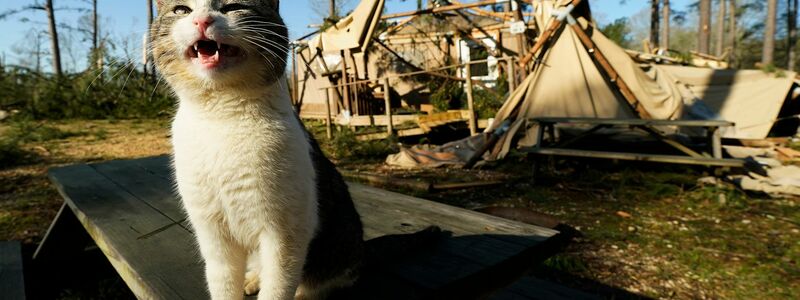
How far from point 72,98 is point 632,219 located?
11.7 metres

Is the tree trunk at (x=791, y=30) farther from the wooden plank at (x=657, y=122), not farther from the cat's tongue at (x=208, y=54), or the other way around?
the cat's tongue at (x=208, y=54)

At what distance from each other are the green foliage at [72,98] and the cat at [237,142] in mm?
6668

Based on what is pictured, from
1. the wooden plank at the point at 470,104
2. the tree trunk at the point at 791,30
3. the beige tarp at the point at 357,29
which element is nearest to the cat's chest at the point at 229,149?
the beige tarp at the point at 357,29

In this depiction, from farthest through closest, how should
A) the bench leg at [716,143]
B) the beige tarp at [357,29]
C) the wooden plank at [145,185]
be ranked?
the beige tarp at [357,29] → the bench leg at [716,143] → the wooden plank at [145,185]

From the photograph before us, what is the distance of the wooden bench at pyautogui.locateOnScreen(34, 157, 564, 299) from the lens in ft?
4.42

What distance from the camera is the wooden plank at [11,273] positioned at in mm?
1919

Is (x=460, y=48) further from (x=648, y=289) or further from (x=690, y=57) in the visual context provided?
(x=648, y=289)

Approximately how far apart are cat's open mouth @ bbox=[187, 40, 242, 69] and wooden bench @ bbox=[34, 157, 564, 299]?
69 centimetres

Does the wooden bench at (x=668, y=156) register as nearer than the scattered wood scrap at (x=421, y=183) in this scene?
Yes

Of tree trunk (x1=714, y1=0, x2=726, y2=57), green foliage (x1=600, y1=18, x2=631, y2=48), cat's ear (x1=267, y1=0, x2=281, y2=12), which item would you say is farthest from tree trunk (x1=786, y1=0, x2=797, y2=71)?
cat's ear (x1=267, y1=0, x2=281, y2=12)

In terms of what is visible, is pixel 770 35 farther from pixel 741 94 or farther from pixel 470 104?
pixel 470 104

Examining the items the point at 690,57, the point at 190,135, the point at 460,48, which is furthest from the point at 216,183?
the point at 690,57

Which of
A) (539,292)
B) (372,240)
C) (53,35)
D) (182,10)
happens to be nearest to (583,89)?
(539,292)

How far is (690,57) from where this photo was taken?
39.6ft
